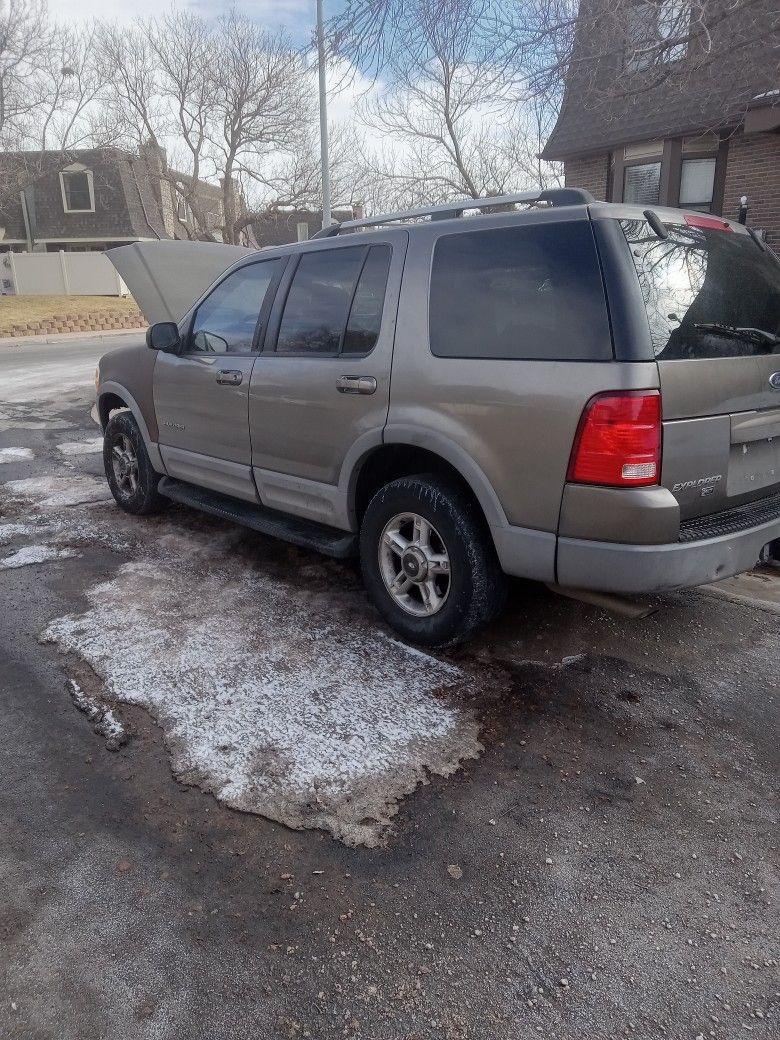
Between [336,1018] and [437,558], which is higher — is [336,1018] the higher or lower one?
the lower one

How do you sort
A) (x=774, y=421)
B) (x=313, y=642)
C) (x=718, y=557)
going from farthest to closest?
1. (x=313, y=642)
2. (x=774, y=421)
3. (x=718, y=557)

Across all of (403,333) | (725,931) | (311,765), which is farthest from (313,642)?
(725,931)

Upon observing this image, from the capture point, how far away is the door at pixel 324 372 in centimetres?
388

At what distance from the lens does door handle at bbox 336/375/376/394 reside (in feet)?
12.7

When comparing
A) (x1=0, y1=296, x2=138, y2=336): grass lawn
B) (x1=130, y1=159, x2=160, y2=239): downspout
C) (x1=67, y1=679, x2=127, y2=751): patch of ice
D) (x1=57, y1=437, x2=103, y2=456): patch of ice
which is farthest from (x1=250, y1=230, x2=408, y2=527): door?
(x1=130, y1=159, x2=160, y2=239): downspout

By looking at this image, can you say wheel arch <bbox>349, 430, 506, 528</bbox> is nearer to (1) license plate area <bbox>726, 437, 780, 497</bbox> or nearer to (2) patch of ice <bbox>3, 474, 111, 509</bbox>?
(1) license plate area <bbox>726, 437, 780, 497</bbox>

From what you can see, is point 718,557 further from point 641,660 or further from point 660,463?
point 641,660

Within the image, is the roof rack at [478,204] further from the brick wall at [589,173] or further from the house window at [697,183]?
the brick wall at [589,173]

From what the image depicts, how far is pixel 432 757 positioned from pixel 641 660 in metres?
1.33

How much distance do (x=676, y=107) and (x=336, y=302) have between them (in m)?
10.3

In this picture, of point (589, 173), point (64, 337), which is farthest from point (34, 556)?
point (64, 337)

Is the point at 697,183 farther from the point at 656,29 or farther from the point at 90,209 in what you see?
the point at 90,209

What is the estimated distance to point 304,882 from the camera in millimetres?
2416

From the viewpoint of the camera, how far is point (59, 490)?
7023mm
